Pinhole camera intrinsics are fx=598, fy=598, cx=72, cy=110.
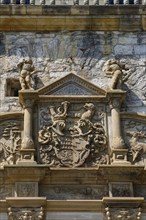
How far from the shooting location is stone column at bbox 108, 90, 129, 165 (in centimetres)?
786

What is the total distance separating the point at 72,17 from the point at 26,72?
125 centimetres

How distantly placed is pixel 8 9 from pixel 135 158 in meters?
3.02

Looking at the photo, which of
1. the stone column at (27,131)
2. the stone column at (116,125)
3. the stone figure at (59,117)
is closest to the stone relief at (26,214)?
the stone column at (27,131)

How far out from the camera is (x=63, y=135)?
8078 millimetres

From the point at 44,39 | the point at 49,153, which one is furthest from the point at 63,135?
the point at 44,39

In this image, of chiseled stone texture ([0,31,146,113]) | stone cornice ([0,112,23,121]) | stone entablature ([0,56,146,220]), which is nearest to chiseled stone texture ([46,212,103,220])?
stone entablature ([0,56,146,220])

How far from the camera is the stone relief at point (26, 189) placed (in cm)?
759

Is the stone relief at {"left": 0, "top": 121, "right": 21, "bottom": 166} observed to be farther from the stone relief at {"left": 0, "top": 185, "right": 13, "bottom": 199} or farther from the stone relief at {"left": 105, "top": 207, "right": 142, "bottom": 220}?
the stone relief at {"left": 105, "top": 207, "right": 142, "bottom": 220}

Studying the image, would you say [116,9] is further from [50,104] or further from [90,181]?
[90,181]

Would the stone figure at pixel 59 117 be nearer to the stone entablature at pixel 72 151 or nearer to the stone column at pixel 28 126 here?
the stone entablature at pixel 72 151

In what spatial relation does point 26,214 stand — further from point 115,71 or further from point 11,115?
point 115,71

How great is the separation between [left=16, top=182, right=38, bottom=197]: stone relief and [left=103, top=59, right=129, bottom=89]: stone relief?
6.01ft

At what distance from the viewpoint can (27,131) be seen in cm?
800

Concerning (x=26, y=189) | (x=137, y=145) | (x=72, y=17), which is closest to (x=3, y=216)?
(x=26, y=189)
